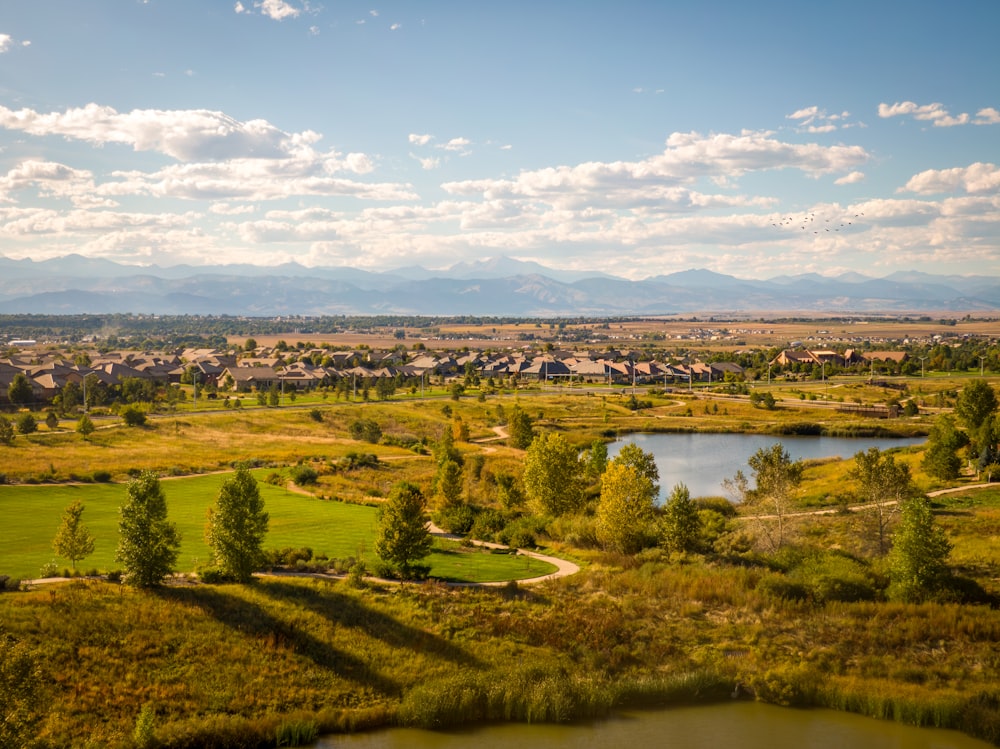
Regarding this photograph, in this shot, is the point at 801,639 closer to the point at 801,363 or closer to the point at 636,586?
the point at 636,586

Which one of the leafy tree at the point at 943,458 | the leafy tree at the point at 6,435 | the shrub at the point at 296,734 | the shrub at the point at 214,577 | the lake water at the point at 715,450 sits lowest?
the shrub at the point at 296,734

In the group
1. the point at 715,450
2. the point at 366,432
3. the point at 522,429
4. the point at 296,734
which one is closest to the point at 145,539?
the point at 296,734

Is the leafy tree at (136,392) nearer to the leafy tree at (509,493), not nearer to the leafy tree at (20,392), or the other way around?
the leafy tree at (20,392)

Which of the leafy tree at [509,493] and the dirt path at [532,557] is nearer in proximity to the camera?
the dirt path at [532,557]

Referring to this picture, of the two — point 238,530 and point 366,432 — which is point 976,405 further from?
point 238,530

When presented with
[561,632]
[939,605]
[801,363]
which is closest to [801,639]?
[939,605]

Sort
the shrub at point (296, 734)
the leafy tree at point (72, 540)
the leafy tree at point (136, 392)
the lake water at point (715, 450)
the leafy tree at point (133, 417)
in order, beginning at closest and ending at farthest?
the shrub at point (296, 734) < the leafy tree at point (72, 540) < the lake water at point (715, 450) < the leafy tree at point (133, 417) < the leafy tree at point (136, 392)


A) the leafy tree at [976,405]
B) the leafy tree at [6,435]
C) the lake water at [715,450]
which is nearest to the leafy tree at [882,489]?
the lake water at [715,450]

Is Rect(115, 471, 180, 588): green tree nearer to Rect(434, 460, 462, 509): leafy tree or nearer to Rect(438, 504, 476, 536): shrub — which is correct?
Rect(438, 504, 476, 536): shrub
